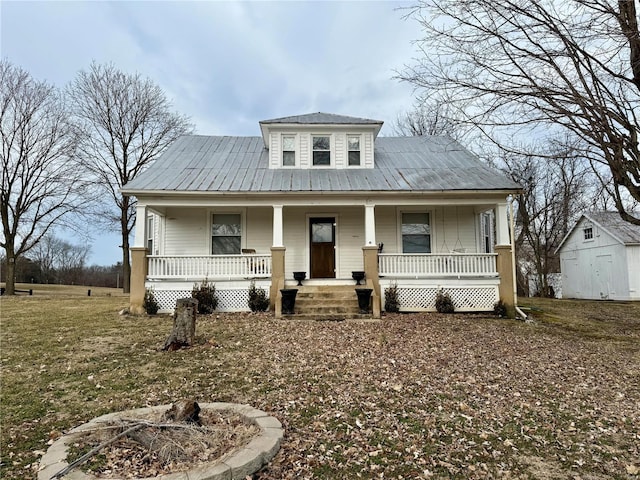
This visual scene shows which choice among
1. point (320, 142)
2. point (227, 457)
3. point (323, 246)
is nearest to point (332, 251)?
point (323, 246)

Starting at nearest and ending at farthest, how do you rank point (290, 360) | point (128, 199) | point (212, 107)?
point (290, 360) → point (212, 107) → point (128, 199)

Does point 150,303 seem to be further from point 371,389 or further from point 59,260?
point 59,260

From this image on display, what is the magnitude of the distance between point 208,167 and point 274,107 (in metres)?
7.37

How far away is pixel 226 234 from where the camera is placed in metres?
13.6

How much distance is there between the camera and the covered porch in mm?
11695

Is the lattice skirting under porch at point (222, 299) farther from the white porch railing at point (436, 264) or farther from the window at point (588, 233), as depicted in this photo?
the window at point (588, 233)

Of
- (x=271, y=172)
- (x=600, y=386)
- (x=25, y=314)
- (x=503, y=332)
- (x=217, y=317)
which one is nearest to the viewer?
(x=600, y=386)

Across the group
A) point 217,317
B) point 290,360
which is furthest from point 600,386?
point 217,317

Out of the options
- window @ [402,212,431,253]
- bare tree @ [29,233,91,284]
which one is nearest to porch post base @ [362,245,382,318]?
window @ [402,212,431,253]

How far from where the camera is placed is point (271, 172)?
43.6 ft

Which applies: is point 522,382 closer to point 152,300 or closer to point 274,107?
point 152,300

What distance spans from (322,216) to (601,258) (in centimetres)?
1964

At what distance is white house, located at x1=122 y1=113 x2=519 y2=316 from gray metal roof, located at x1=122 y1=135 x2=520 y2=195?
0.05 metres

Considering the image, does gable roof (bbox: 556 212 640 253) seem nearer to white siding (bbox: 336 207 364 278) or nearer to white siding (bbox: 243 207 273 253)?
white siding (bbox: 336 207 364 278)
